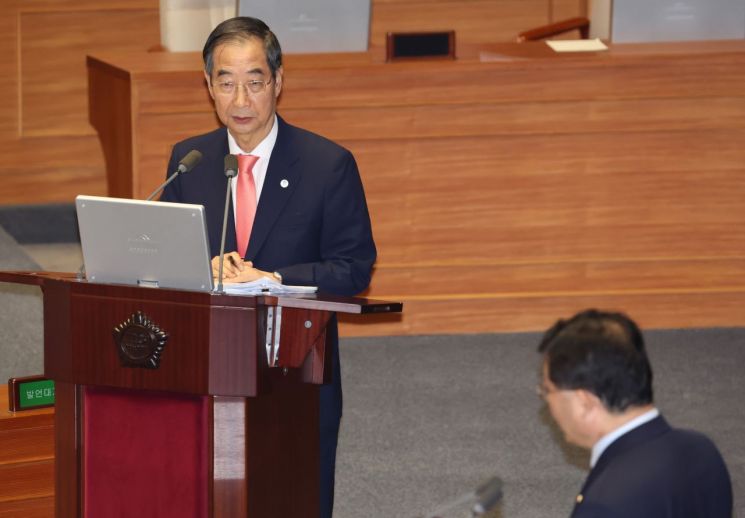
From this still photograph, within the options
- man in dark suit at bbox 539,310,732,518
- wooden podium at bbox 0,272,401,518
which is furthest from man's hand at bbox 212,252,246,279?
man in dark suit at bbox 539,310,732,518

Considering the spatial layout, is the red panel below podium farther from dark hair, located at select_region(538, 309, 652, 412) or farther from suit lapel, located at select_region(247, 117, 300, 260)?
dark hair, located at select_region(538, 309, 652, 412)

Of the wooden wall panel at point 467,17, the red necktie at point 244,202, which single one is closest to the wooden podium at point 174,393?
the red necktie at point 244,202

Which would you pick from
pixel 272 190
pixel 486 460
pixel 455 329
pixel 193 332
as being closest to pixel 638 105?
pixel 455 329

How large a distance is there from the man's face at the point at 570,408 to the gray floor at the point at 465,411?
234 cm

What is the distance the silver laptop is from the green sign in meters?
1.14

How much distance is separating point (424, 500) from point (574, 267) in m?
2.11

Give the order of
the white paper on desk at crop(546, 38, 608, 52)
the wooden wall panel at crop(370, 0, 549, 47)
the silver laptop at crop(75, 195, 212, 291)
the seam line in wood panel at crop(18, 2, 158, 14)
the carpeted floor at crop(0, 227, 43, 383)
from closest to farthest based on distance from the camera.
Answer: the silver laptop at crop(75, 195, 212, 291) < the carpeted floor at crop(0, 227, 43, 383) < the white paper on desk at crop(546, 38, 608, 52) < the seam line in wood panel at crop(18, 2, 158, 14) < the wooden wall panel at crop(370, 0, 549, 47)

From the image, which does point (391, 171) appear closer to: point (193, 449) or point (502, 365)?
point (502, 365)

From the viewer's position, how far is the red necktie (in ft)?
11.4

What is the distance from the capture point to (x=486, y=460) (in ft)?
16.8

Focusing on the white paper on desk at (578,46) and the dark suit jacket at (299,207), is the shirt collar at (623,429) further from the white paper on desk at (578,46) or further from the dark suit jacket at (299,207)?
the white paper on desk at (578,46)

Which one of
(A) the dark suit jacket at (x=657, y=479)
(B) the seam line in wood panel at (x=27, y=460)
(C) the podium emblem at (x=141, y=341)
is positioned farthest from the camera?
(B) the seam line in wood panel at (x=27, y=460)

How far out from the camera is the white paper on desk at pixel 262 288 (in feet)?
9.78

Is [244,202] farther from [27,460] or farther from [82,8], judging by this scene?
[82,8]
